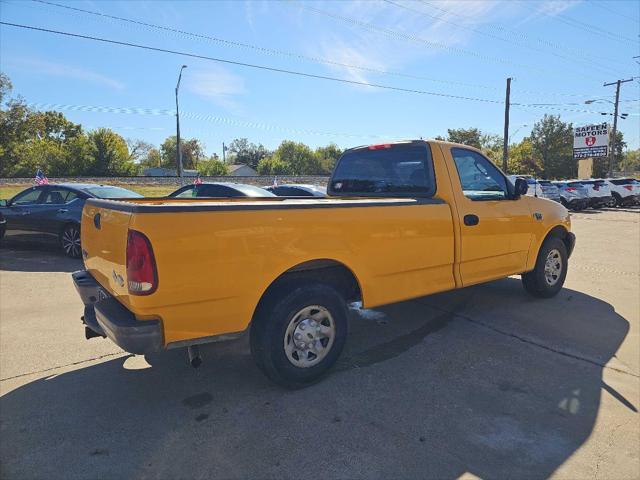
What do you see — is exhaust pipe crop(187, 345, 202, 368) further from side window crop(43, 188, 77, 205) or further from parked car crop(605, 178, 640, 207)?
parked car crop(605, 178, 640, 207)

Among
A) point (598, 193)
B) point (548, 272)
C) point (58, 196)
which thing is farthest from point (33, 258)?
point (598, 193)

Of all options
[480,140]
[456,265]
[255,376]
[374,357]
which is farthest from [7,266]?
[480,140]

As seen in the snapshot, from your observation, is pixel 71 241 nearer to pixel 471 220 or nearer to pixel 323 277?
pixel 323 277

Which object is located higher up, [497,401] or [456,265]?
[456,265]

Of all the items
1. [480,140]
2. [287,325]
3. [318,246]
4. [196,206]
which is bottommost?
[287,325]

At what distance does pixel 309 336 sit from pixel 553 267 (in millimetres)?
4087

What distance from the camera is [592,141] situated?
1768 inches

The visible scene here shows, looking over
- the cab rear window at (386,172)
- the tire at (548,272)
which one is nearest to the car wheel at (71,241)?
the cab rear window at (386,172)

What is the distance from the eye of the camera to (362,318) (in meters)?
5.09

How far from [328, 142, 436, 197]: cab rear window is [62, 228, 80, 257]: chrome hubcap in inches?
227

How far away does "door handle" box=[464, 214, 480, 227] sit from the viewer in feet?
14.2

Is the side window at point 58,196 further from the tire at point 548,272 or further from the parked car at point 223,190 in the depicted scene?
the tire at point 548,272

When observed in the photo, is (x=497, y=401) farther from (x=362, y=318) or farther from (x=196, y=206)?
(x=196, y=206)

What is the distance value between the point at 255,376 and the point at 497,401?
190cm
